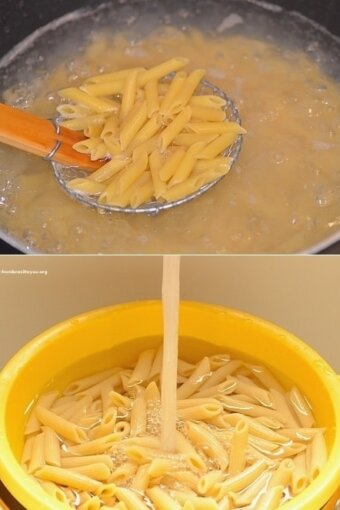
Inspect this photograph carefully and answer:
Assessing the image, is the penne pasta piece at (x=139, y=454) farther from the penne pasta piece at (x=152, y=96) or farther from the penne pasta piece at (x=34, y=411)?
the penne pasta piece at (x=152, y=96)

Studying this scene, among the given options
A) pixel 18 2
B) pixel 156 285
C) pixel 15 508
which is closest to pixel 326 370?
pixel 156 285

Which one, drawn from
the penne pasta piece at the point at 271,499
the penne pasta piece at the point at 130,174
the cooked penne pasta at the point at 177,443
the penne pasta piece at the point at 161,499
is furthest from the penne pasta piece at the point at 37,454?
the penne pasta piece at the point at 130,174

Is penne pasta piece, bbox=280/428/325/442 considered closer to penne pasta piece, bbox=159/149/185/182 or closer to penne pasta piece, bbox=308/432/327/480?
penne pasta piece, bbox=308/432/327/480

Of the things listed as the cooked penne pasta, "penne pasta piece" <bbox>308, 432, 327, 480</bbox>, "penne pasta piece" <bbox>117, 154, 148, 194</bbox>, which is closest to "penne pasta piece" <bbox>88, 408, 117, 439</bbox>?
the cooked penne pasta

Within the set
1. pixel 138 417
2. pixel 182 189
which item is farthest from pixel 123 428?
pixel 182 189

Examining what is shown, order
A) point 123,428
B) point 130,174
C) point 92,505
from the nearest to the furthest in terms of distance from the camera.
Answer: point 130,174 → point 92,505 → point 123,428

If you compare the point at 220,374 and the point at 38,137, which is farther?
the point at 220,374

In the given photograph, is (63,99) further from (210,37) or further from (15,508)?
(15,508)

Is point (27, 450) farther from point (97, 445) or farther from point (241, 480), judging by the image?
point (241, 480)
